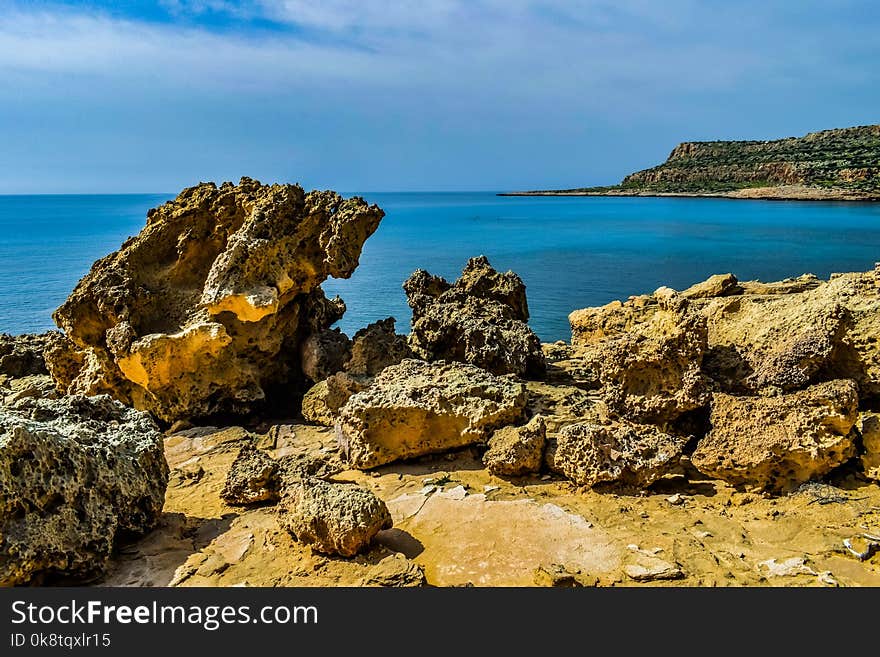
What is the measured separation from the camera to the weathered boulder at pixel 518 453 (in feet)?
16.6

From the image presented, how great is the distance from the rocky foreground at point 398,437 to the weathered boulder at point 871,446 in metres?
0.02

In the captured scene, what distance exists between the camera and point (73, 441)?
4363 mm

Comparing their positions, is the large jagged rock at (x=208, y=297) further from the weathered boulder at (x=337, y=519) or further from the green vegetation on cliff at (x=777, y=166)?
the green vegetation on cliff at (x=777, y=166)

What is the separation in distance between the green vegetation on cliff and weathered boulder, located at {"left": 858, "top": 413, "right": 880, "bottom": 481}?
260 ft

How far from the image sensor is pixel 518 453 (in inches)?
199

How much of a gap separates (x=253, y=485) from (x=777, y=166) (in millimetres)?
103398

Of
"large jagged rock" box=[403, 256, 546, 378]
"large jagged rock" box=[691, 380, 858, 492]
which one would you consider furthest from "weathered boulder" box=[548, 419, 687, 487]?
"large jagged rock" box=[403, 256, 546, 378]

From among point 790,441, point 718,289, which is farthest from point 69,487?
point 718,289

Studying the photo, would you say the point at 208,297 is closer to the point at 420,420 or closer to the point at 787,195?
the point at 420,420

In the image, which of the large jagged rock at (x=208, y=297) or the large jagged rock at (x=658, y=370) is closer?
the large jagged rock at (x=658, y=370)

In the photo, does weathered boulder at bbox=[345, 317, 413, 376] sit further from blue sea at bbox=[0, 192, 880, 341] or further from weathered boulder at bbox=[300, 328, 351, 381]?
blue sea at bbox=[0, 192, 880, 341]

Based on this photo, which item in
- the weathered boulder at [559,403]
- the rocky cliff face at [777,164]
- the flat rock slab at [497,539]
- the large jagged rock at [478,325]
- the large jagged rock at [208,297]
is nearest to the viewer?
the flat rock slab at [497,539]

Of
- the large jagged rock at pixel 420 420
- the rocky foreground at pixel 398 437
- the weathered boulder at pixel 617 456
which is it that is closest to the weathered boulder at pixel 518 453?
the rocky foreground at pixel 398 437

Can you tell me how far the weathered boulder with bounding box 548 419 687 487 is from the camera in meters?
4.71
